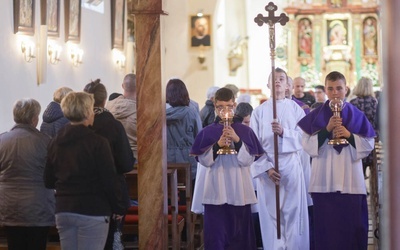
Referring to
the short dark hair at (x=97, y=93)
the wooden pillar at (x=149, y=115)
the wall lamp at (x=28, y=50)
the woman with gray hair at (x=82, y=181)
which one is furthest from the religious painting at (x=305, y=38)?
the woman with gray hair at (x=82, y=181)


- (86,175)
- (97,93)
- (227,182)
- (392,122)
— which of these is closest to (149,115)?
(97,93)

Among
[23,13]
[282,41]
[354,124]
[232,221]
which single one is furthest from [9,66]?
[282,41]

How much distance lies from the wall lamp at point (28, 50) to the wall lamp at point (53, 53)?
2.16 ft

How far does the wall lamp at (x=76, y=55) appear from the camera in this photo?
13.4 meters

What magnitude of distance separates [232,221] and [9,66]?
476 centimetres

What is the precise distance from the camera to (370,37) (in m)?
25.2

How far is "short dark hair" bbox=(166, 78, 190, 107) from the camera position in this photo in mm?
8195

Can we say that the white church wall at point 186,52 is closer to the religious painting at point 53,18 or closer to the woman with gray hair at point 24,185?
the religious painting at point 53,18

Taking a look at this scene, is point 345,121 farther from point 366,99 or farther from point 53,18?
point 53,18

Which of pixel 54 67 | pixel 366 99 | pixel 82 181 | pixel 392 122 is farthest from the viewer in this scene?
pixel 54 67

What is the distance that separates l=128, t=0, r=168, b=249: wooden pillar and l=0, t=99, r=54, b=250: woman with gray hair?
2.66ft

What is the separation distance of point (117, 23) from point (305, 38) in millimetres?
10745

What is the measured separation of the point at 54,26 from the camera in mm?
12320

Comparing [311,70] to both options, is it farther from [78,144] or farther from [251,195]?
[78,144]
